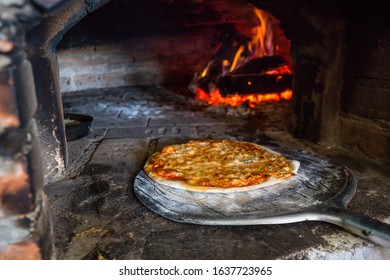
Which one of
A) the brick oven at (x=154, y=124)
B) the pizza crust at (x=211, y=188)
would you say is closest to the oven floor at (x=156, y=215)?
the brick oven at (x=154, y=124)

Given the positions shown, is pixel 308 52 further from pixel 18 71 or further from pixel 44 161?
pixel 18 71

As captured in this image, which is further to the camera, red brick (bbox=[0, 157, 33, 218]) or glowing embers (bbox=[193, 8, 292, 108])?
glowing embers (bbox=[193, 8, 292, 108])

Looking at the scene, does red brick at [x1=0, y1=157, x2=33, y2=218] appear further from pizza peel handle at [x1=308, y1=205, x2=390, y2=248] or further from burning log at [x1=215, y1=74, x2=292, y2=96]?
burning log at [x1=215, y1=74, x2=292, y2=96]

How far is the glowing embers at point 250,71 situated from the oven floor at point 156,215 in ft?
3.44

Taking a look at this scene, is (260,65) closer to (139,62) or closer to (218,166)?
(139,62)

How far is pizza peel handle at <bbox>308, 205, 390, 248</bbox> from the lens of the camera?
60.9 inches

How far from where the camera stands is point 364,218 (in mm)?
1648

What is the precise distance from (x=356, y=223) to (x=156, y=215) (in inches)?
37.7

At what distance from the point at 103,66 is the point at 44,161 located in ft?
13.2

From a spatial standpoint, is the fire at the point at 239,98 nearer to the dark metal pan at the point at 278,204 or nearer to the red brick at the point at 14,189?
the dark metal pan at the point at 278,204

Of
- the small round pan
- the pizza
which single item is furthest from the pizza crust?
the small round pan

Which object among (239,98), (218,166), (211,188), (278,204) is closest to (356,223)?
(278,204)

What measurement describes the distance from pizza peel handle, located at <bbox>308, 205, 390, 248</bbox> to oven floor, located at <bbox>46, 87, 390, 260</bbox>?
0.07 meters

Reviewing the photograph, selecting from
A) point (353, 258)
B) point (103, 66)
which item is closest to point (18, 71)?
point (353, 258)
